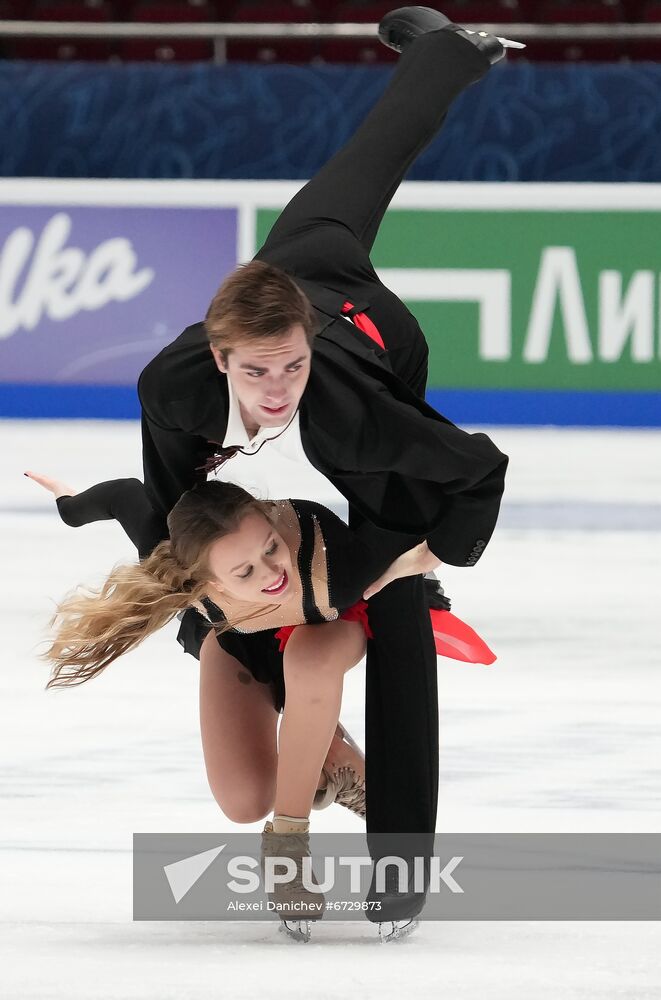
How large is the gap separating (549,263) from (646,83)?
906mm

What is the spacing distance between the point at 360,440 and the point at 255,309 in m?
0.21

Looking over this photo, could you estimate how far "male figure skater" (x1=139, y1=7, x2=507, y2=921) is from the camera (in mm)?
2057

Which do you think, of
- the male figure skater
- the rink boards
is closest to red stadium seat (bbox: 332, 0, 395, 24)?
the rink boards

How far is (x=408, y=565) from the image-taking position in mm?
2266

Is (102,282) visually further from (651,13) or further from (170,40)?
(651,13)

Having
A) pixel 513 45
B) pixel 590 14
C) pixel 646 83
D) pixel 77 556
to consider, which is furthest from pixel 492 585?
pixel 590 14

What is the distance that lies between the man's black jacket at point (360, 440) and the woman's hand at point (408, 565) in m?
0.02

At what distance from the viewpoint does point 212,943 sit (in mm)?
2125

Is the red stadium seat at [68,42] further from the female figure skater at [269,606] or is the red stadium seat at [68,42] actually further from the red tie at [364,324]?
the female figure skater at [269,606]

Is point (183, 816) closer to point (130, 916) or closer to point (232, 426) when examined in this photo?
point (130, 916)

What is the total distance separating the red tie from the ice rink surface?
24cm

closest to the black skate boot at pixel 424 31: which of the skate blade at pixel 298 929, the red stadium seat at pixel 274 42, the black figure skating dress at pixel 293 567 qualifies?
the black figure skating dress at pixel 293 567

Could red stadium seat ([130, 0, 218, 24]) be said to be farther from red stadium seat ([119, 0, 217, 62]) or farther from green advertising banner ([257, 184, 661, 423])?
green advertising banner ([257, 184, 661, 423])

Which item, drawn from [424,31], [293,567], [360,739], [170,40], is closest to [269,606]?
[293,567]
